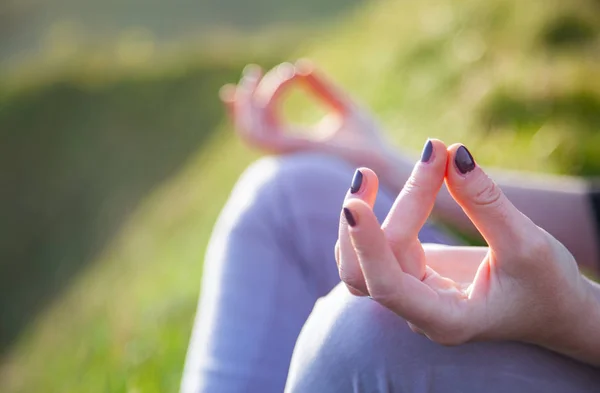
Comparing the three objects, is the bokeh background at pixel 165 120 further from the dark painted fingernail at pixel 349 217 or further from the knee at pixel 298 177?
the dark painted fingernail at pixel 349 217

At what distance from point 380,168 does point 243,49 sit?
4350mm

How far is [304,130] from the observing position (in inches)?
52.4

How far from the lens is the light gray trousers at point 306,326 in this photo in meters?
0.62

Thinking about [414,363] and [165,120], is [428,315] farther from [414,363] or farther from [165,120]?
[165,120]

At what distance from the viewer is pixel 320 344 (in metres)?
0.66

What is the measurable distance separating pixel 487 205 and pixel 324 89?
806 millimetres

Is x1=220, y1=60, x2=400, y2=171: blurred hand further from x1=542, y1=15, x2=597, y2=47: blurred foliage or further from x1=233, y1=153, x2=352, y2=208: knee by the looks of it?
x1=542, y1=15, x2=597, y2=47: blurred foliage

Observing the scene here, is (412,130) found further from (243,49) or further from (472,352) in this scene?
(243,49)

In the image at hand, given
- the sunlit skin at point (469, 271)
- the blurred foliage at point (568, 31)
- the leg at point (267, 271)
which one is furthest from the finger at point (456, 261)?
the blurred foliage at point (568, 31)

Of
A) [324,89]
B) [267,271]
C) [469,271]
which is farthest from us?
[324,89]

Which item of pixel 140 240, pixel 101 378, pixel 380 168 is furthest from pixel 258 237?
pixel 140 240

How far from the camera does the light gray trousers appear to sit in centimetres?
62

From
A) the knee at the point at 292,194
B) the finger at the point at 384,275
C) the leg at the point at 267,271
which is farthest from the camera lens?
the knee at the point at 292,194

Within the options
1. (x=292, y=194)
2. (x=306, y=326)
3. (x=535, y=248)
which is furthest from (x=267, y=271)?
(x=535, y=248)
